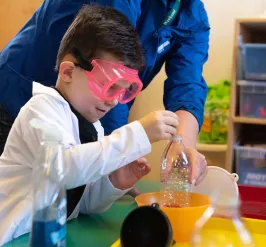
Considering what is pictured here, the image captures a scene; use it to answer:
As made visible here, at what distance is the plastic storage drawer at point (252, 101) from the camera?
6.86 feet

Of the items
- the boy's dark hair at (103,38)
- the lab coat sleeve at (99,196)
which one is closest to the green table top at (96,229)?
the lab coat sleeve at (99,196)

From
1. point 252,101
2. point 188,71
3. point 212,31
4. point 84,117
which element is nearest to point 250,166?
point 252,101

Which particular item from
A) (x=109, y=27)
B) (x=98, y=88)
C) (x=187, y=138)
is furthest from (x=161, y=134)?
(x=187, y=138)

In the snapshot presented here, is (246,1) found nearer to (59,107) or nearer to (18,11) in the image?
(18,11)

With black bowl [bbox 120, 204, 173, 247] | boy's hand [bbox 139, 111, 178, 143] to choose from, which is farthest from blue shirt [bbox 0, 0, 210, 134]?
black bowl [bbox 120, 204, 173, 247]

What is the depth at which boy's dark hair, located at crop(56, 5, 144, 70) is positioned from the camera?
3.05 ft

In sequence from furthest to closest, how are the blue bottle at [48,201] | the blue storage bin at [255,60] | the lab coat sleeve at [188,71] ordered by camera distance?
the blue storage bin at [255,60] < the lab coat sleeve at [188,71] < the blue bottle at [48,201]

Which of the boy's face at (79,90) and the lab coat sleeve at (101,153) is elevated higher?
the boy's face at (79,90)

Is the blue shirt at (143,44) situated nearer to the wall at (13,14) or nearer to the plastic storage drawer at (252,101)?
the plastic storage drawer at (252,101)

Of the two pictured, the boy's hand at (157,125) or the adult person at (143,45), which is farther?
the adult person at (143,45)

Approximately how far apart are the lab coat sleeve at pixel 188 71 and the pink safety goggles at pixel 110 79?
17.0 inches

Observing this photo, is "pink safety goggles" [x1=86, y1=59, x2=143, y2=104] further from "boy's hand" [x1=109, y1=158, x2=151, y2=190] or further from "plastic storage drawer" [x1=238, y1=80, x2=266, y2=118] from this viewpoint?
"plastic storage drawer" [x1=238, y1=80, x2=266, y2=118]

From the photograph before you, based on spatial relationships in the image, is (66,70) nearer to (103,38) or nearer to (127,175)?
(103,38)

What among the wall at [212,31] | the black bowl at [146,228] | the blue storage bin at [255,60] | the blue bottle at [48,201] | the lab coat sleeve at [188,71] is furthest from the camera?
the wall at [212,31]
